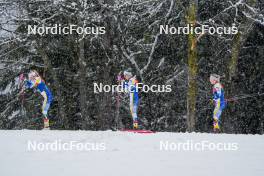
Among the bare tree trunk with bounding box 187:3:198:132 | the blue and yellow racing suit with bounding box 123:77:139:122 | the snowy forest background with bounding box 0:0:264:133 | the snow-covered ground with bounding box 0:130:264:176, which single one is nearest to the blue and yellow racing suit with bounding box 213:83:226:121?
the blue and yellow racing suit with bounding box 123:77:139:122

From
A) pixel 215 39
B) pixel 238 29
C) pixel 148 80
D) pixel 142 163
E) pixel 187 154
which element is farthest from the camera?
pixel 148 80

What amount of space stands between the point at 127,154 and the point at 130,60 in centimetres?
1399

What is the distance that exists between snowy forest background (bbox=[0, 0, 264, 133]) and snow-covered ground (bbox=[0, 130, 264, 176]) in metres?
8.93

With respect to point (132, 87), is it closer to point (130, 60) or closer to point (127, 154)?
A: point (127, 154)

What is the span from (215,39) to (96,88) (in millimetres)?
5733

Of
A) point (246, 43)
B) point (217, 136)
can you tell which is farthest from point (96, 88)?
point (217, 136)

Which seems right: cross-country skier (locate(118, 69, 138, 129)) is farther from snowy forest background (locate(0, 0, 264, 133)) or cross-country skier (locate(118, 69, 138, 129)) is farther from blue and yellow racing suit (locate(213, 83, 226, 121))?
snowy forest background (locate(0, 0, 264, 133))

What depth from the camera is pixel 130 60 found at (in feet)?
73.0

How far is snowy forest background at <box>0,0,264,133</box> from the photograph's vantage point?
20.2 metres

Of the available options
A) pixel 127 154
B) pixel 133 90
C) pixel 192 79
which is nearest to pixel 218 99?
pixel 133 90

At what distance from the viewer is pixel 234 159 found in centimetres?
823

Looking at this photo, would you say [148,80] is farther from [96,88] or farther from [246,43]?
[246,43]

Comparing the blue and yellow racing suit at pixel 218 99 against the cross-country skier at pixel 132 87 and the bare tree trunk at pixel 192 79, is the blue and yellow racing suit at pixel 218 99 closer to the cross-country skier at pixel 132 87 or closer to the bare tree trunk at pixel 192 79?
the cross-country skier at pixel 132 87

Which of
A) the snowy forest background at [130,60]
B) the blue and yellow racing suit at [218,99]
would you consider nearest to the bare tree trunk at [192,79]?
the snowy forest background at [130,60]
